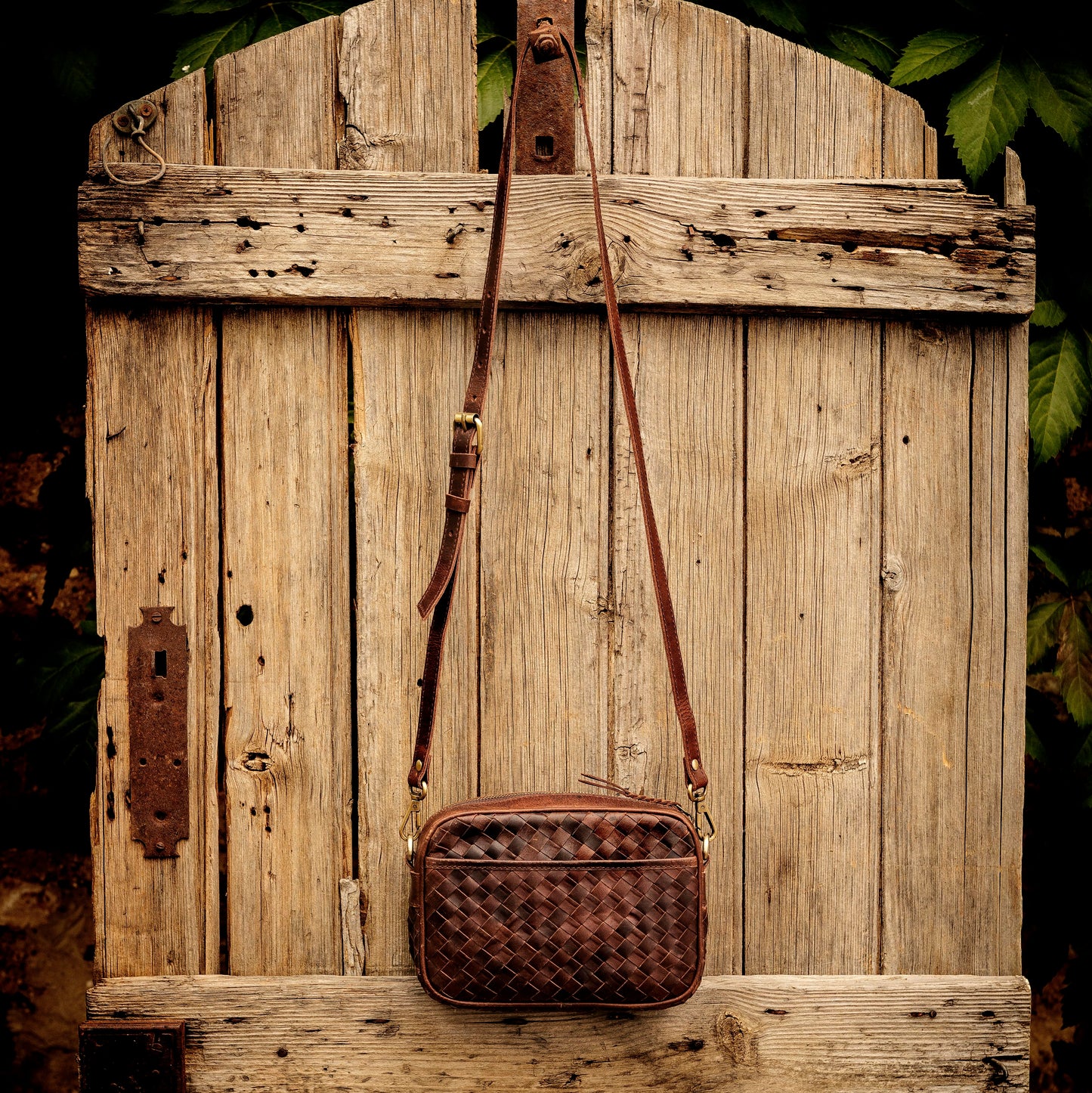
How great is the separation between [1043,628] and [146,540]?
4.51 feet

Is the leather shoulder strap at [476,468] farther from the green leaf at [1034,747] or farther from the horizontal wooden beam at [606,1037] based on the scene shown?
the green leaf at [1034,747]

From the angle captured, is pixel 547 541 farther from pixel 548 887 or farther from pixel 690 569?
pixel 548 887

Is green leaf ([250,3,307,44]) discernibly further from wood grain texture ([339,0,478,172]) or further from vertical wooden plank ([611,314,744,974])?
vertical wooden plank ([611,314,744,974])

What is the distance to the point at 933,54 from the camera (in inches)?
48.8

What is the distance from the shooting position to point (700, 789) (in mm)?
1120

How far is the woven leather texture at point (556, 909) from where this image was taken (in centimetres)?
105

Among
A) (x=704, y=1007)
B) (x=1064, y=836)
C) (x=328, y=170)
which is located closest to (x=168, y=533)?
(x=328, y=170)

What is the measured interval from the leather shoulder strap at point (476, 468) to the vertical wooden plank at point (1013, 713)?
452mm

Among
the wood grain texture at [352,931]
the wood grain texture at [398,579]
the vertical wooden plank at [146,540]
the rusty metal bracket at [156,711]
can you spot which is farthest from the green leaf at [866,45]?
the wood grain texture at [352,931]

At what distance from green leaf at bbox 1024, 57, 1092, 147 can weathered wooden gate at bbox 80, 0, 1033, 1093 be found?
0.16 metres

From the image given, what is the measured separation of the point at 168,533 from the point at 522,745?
0.54 metres

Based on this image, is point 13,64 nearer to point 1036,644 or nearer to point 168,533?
point 168,533

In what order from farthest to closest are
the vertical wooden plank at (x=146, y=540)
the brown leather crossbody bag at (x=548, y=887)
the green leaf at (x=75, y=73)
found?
1. the green leaf at (x=75, y=73)
2. the vertical wooden plank at (x=146, y=540)
3. the brown leather crossbody bag at (x=548, y=887)

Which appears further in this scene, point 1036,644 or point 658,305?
point 1036,644
